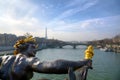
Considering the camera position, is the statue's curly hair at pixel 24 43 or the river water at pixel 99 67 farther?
the river water at pixel 99 67

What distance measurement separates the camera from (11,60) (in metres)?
2.82

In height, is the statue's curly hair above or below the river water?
above

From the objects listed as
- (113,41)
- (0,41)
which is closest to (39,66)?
(0,41)

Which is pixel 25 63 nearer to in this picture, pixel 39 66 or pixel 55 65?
pixel 39 66

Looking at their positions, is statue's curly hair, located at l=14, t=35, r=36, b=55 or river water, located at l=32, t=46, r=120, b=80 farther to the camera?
river water, located at l=32, t=46, r=120, b=80

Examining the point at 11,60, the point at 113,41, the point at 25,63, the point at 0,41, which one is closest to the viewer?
the point at 25,63

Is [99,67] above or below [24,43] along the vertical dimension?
below

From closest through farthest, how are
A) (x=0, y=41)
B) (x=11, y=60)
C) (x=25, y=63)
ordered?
(x=25, y=63)
(x=11, y=60)
(x=0, y=41)

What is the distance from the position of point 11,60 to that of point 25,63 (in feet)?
1.30

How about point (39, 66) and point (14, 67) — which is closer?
point (39, 66)

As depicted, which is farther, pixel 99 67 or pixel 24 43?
pixel 99 67

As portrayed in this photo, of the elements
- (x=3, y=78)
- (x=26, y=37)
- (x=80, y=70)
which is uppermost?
(x=26, y=37)

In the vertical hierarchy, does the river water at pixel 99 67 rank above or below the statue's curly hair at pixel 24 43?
below

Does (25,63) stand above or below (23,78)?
above
